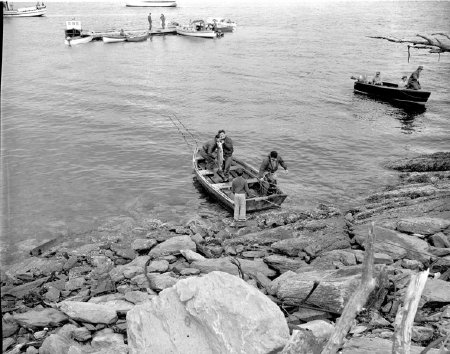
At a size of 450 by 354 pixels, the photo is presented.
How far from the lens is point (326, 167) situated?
22.5 metres

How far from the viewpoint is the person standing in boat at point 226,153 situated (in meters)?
17.6

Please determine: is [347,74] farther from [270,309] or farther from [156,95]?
[270,309]

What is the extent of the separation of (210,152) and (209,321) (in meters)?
12.8

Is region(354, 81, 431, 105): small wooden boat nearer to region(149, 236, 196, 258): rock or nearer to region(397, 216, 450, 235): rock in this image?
region(397, 216, 450, 235): rock

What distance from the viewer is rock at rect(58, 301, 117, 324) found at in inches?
325

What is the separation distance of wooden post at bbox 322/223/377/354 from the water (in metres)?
3.55

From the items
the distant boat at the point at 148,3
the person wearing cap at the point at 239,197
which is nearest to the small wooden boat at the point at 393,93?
the person wearing cap at the point at 239,197

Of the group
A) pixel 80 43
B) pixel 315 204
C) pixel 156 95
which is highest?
pixel 80 43

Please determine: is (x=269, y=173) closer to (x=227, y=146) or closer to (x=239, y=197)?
(x=239, y=197)

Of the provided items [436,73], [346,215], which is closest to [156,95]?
[346,215]

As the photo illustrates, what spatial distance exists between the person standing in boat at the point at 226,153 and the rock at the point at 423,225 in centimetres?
786

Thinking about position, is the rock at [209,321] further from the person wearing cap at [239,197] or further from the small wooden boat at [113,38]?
the small wooden boat at [113,38]

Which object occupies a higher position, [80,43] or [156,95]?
[80,43]

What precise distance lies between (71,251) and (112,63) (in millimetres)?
39040
